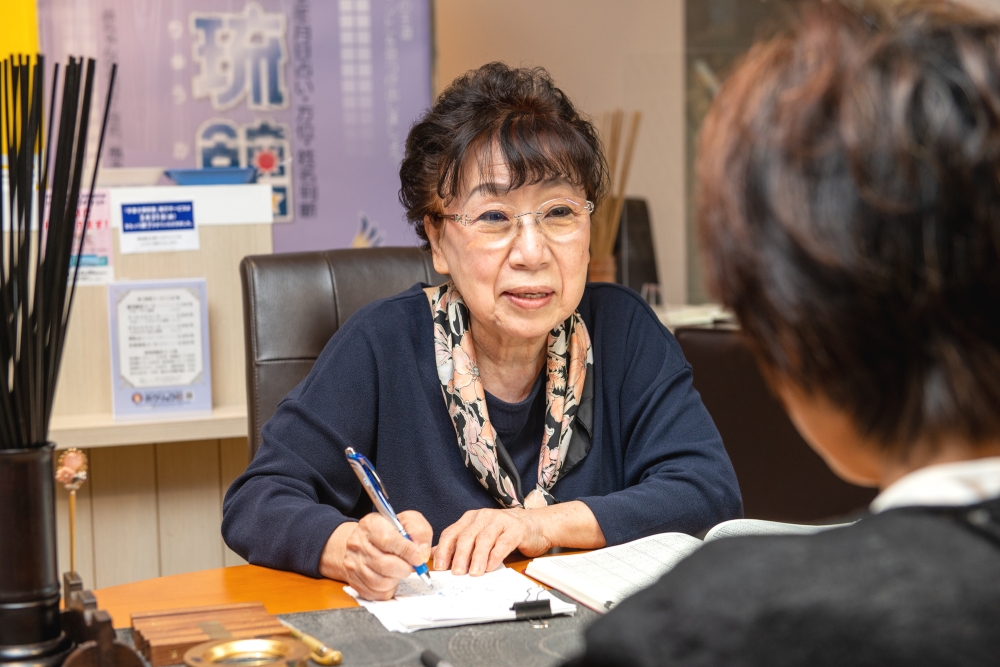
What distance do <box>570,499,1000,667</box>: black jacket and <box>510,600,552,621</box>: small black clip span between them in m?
0.54

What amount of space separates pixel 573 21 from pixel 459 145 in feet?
8.43

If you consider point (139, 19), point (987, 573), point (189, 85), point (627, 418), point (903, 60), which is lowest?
point (627, 418)

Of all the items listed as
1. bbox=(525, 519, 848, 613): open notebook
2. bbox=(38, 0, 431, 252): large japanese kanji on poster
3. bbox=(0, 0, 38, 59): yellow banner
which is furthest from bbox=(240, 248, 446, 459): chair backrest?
bbox=(0, 0, 38, 59): yellow banner

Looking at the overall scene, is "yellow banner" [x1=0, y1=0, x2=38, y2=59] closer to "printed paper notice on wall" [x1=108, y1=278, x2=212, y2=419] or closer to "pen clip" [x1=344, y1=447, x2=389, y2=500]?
"printed paper notice on wall" [x1=108, y1=278, x2=212, y2=419]

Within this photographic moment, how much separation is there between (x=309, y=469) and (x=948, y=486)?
1.04 m

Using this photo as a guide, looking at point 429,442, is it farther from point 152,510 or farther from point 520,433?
point 152,510

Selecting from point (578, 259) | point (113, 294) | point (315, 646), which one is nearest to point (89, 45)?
point (113, 294)

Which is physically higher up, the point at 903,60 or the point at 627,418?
the point at 903,60

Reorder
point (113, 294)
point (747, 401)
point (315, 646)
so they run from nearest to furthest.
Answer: point (315, 646), point (113, 294), point (747, 401)

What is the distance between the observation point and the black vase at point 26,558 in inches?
32.6

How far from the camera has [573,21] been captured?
3883mm

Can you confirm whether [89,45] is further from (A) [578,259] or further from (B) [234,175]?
(A) [578,259]

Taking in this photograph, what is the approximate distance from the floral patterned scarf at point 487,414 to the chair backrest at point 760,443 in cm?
126

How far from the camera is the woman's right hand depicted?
1.09 meters
